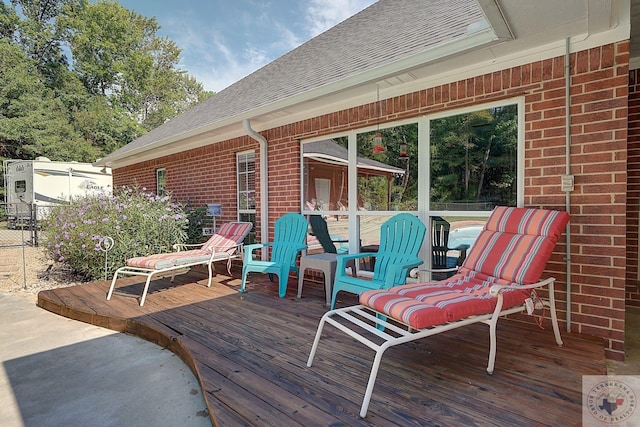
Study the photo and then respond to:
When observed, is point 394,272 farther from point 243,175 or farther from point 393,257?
point 243,175

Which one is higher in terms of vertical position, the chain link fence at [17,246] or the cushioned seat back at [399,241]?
the cushioned seat back at [399,241]

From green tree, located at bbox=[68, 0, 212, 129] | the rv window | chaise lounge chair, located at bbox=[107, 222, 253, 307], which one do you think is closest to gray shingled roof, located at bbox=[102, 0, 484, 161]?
chaise lounge chair, located at bbox=[107, 222, 253, 307]

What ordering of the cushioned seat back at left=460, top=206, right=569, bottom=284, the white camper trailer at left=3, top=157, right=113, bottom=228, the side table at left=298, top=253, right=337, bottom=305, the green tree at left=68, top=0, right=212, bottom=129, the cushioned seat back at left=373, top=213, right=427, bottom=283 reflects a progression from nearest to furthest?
the cushioned seat back at left=460, top=206, right=569, bottom=284 → the cushioned seat back at left=373, top=213, right=427, bottom=283 → the side table at left=298, top=253, right=337, bottom=305 → the white camper trailer at left=3, top=157, right=113, bottom=228 → the green tree at left=68, top=0, right=212, bottom=129

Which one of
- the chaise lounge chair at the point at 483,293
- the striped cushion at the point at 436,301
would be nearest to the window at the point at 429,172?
the chaise lounge chair at the point at 483,293

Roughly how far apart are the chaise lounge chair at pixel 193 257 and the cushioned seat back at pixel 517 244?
3.30 metres

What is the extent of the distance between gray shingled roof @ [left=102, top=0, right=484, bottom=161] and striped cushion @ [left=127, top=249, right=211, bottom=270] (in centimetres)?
216

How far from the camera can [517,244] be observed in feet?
9.19

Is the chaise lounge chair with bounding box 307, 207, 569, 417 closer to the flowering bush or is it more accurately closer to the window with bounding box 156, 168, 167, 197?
the flowering bush

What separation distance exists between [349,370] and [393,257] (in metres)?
1.44

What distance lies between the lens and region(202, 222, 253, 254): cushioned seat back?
5184mm

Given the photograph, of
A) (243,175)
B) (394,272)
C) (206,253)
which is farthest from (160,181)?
(394,272)

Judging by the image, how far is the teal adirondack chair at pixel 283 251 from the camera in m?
4.36

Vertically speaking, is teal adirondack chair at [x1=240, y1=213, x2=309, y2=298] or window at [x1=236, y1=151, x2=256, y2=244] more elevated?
window at [x1=236, y1=151, x2=256, y2=244]

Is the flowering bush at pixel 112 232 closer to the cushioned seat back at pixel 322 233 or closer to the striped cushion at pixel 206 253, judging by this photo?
the striped cushion at pixel 206 253
